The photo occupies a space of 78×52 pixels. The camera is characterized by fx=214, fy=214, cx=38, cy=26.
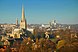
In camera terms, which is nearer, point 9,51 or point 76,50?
point 76,50

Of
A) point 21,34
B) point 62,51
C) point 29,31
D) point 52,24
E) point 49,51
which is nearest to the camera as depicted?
point 62,51

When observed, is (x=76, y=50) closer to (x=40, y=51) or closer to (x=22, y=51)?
(x=40, y=51)

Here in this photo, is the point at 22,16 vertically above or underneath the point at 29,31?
above

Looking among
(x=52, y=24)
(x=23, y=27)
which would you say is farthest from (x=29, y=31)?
(x=52, y=24)

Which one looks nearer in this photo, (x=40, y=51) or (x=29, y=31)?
(x=40, y=51)

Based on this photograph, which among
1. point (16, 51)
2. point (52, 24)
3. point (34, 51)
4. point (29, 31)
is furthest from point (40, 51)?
point (52, 24)

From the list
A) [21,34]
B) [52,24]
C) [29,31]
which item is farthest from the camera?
[52,24]

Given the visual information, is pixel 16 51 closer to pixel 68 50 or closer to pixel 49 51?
pixel 49 51

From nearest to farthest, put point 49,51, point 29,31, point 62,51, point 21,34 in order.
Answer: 1. point 62,51
2. point 49,51
3. point 21,34
4. point 29,31

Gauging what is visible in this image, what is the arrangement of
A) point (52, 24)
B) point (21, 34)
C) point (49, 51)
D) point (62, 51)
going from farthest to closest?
point (52, 24) → point (21, 34) → point (49, 51) → point (62, 51)
